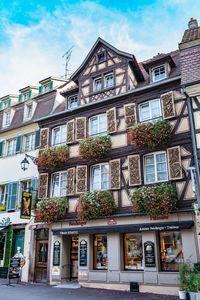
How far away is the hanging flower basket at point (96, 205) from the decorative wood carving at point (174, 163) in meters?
2.91

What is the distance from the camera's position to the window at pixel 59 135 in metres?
16.3

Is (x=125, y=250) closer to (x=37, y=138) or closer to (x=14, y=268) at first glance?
(x=14, y=268)

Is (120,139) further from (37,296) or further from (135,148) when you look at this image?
(37,296)

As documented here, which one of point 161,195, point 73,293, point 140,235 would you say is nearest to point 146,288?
point 140,235

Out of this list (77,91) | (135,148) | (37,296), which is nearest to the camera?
(37,296)

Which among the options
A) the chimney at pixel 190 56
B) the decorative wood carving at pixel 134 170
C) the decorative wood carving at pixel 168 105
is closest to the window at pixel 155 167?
the decorative wood carving at pixel 134 170

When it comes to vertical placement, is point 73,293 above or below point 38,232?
below

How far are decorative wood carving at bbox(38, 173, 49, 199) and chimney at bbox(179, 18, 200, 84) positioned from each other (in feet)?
28.2

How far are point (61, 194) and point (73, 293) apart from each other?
5.04m

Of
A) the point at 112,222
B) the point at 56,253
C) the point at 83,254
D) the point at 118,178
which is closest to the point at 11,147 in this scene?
the point at 56,253

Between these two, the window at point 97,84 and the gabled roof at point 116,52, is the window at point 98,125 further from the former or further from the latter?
the gabled roof at point 116,52

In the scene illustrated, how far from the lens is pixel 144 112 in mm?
13922

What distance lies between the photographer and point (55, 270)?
13906 millimetres

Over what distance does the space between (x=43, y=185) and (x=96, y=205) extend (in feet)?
13.3
